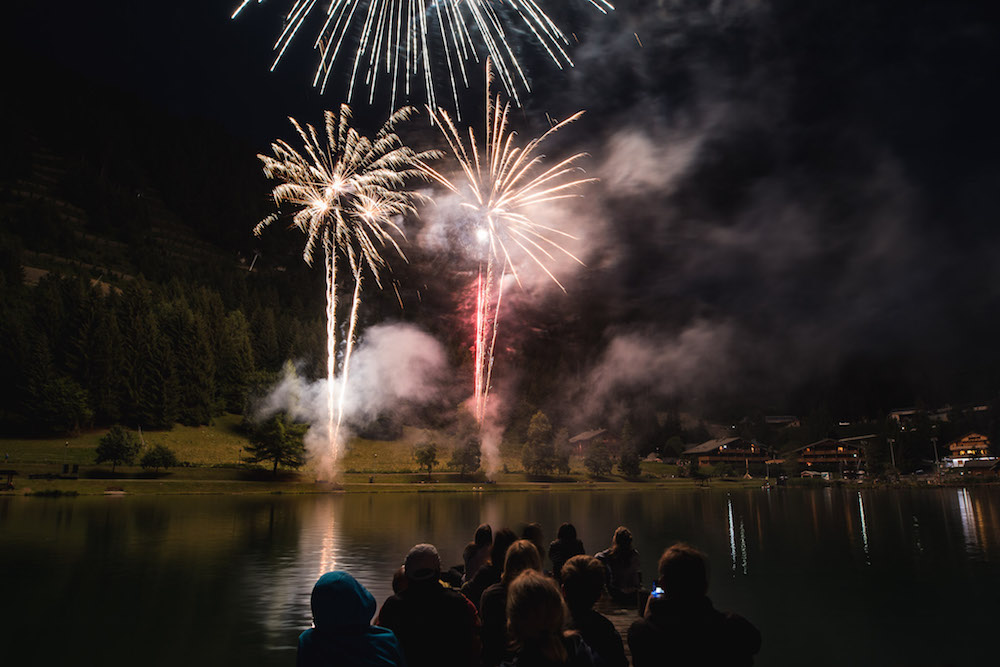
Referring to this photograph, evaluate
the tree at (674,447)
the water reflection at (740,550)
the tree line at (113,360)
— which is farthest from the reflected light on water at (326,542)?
the tree at (674,447)

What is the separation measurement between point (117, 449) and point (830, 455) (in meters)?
139

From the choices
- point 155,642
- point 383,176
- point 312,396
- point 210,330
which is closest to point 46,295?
point 210,330

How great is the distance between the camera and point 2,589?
586 inches

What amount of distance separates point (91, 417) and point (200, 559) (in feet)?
237

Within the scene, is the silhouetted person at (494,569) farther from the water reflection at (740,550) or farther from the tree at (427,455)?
the tree at (427,455)

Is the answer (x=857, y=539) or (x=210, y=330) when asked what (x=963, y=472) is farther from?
(x=210, y=330)

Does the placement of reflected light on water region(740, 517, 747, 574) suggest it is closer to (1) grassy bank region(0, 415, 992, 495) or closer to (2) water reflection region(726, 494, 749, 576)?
(2) water reflection region(726, 494, 749, 576)

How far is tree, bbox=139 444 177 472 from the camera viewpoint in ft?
211

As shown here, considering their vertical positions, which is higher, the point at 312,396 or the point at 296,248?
the point at 296,248

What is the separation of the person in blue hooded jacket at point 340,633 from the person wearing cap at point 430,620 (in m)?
0.86

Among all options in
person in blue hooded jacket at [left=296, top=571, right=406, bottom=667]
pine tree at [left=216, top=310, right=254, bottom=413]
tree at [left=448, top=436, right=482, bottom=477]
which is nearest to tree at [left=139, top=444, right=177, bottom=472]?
pine tree at [left=216, top=310, right=254, bottom=413]

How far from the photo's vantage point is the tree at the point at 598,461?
325 feet

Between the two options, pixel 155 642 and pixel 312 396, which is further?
pixel 312 396

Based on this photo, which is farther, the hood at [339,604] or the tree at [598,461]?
the tree at [598,461]
